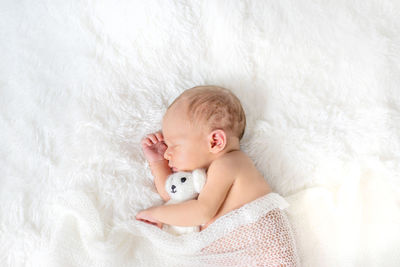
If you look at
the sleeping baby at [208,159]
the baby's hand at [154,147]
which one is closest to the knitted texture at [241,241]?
the sleeping baby at [208,159]

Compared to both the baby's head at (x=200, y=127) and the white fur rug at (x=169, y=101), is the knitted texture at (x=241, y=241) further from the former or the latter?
the baby's head at (x=200, y=127)

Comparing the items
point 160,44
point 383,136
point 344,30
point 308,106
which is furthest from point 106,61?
point 383,136

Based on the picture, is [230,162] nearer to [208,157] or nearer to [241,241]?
[208,157]

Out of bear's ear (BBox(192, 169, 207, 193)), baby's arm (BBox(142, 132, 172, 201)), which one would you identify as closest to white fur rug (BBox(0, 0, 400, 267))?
baby's arm (BBox(142, 132, 172, 201))

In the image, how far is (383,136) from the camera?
1521 millimetres

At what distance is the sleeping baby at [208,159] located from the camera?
1415 millimetres

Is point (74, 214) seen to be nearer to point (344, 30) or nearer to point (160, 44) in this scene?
point (160, 44)

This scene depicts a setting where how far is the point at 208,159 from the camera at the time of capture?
4.90 feet

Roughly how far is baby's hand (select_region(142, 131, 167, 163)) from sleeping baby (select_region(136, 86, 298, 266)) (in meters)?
0.02

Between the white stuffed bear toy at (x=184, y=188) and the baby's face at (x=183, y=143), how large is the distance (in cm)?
4

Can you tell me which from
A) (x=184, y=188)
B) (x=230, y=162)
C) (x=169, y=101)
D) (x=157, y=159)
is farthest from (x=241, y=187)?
(x=169, y=101)

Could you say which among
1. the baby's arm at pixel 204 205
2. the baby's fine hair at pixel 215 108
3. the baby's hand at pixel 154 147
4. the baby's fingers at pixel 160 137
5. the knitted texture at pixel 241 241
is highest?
the baby's fine hair at pixel 215 108

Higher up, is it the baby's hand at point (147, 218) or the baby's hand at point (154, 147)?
the baby's hand at point (154, 147)

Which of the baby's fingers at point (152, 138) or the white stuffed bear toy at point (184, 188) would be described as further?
the baby's fingers at point (152, 138)
